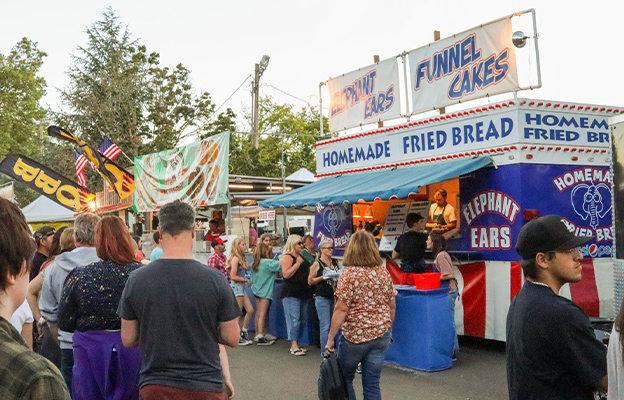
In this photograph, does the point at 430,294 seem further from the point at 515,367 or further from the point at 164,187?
the point at 164,187

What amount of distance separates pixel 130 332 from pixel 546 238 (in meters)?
2.18

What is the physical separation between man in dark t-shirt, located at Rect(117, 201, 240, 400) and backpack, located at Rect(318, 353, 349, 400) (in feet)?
7.68

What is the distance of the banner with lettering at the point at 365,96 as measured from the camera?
12148mm

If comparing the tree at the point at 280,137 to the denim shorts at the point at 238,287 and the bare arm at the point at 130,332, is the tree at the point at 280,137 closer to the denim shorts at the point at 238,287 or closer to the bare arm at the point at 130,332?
the denim shorts at the point at 238,287

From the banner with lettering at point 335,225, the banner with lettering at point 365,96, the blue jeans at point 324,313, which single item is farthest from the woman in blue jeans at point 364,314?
the banner with lettering at point 335,225

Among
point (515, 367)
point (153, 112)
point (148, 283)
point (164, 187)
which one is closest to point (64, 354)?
point (148, 283)

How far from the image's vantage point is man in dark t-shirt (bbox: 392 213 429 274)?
950 centimetres

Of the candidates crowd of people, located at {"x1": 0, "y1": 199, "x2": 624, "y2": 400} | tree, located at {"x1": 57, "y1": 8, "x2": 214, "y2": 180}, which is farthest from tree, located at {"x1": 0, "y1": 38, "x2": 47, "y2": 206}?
crowd of people, located at {"x1": 0, "y1": 199, "x2": 624, "y2": 400}

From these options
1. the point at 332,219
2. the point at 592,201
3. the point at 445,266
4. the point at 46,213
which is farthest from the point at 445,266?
the point at 46,213

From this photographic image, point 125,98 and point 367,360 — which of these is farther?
point 125,98

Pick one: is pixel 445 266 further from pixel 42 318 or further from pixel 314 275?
pixel 42 318

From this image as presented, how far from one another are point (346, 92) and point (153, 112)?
84.5 ft

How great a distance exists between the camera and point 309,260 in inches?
385

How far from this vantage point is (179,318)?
3273 millimetres
